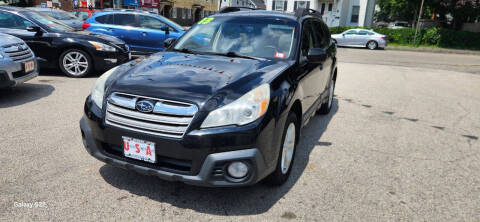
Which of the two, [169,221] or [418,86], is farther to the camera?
[418,86]

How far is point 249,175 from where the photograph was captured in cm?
249

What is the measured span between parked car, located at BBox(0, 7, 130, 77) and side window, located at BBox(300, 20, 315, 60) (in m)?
5.14

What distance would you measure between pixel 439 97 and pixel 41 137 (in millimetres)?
7775

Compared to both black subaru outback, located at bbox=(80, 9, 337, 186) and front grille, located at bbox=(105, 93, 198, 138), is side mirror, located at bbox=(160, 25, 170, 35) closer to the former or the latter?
black subaru outback, located at bbox=(80, 9, 337, 186)

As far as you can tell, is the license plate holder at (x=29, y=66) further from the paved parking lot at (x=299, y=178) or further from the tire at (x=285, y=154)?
the tire at (x=285, y=154)

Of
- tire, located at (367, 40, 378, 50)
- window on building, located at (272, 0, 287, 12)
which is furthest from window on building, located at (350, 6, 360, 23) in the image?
tire, located at (367, 40, 378, 50)

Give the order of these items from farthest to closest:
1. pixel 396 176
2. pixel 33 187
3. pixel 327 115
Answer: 1. pixel 327 115
2. pixel 396 176
3. pixel 33 187

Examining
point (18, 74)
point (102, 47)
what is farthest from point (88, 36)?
point (18, 74)

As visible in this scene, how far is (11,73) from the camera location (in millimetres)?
5281

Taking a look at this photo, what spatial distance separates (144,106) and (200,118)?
454 mm

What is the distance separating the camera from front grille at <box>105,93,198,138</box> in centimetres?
242

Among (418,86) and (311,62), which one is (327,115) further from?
(418,86)

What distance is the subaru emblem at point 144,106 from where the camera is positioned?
249cm

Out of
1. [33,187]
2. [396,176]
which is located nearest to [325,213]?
[396,176]
